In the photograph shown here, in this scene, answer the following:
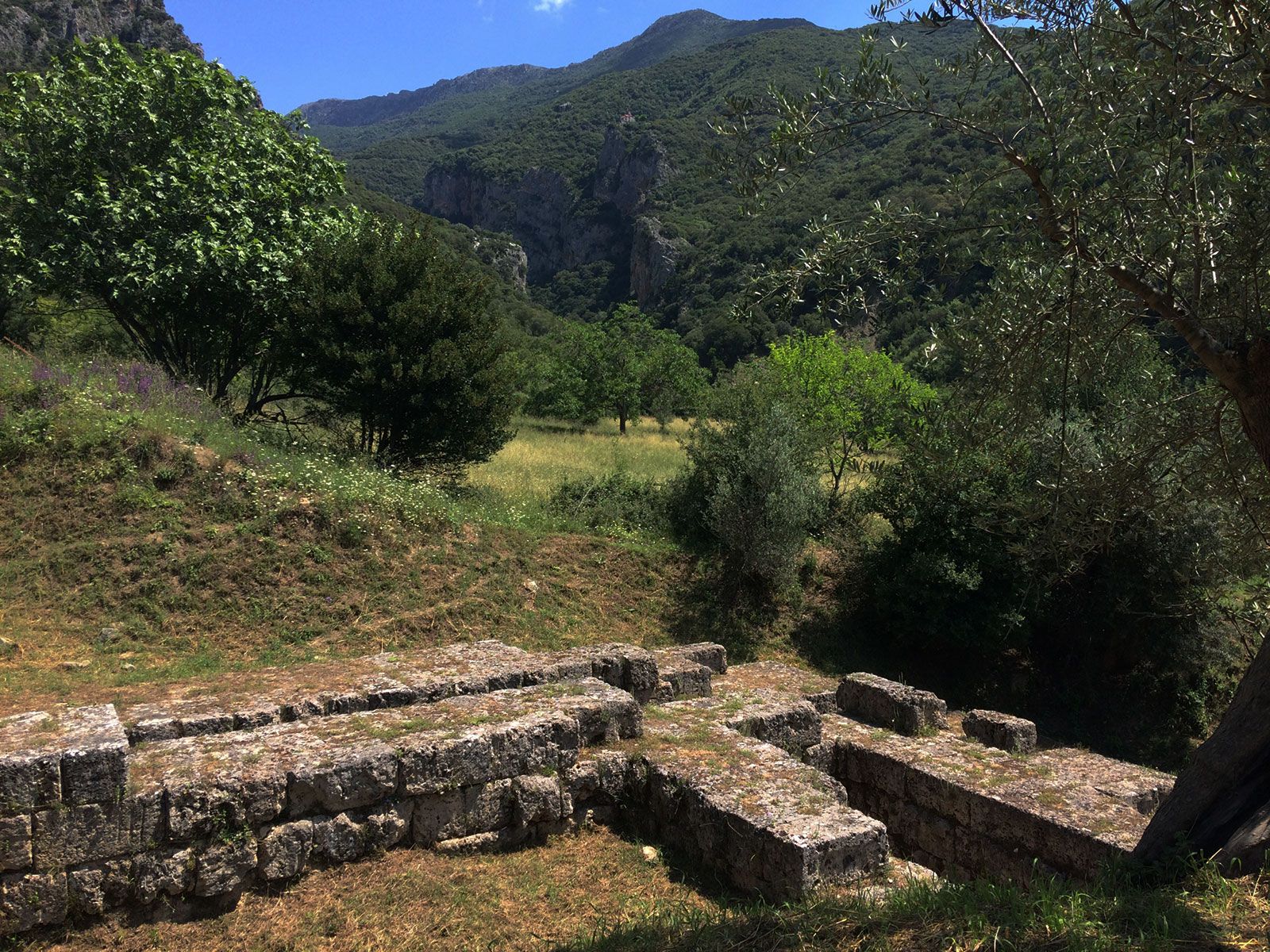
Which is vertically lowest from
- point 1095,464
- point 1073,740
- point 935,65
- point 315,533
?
point 1073,740

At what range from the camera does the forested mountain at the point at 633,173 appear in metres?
59.9

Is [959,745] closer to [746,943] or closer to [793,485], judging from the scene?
[746,943]

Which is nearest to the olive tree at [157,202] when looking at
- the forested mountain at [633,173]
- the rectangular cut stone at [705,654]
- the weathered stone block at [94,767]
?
the rectangular cut stone at [705,654]

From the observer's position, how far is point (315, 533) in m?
13.2

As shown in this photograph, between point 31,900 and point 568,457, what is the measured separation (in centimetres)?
2063

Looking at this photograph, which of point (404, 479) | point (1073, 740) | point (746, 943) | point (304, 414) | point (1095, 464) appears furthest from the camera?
point (304, 414)

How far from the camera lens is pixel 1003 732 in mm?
10312

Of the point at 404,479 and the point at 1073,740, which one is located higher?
the point at 404,479

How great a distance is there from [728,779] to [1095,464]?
15.1ft

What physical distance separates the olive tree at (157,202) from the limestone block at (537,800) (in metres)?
12.7

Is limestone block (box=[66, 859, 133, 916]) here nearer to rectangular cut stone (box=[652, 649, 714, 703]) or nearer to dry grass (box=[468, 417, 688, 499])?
rectangular cut stone (box=[652, 649, 714, 703])

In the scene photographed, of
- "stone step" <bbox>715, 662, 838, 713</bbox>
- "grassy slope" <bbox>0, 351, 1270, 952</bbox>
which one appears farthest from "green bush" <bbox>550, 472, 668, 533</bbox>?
"stone step" <bbox>715, 662, 838, 713</bbox>

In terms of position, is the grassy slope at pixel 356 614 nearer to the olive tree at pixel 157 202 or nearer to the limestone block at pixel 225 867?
the limestone block at pixel 225 867

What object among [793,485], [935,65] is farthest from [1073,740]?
[935,65]
